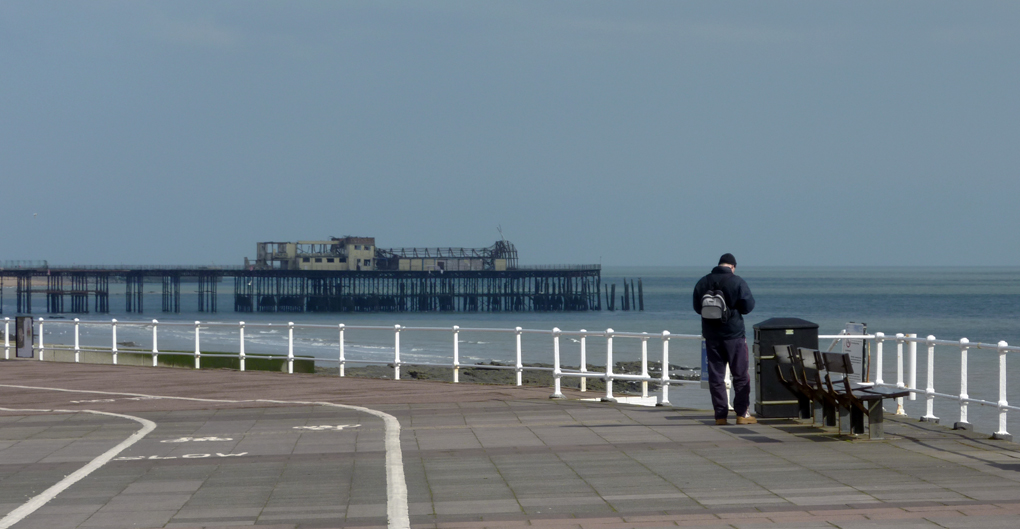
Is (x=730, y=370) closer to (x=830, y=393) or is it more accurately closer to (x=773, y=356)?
(x=773, y=356)

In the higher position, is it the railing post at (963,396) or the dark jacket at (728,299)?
the dark jacket at (728,299)

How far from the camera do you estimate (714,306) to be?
32.9 feet

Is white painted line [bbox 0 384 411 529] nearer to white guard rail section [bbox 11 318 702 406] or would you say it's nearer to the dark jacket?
white guard rail section [bbox 11 318 702 406]

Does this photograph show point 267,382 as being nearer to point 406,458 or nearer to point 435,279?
point 406,458

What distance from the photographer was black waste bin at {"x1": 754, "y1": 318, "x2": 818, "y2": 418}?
10.5 m

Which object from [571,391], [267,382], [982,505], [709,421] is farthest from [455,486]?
[267,382]

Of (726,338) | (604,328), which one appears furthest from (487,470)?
(604,328)

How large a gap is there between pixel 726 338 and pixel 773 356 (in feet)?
2.13

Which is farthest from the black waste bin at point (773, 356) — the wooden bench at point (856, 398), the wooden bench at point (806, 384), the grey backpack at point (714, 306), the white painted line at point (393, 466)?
the white painted line at point (393, 466)

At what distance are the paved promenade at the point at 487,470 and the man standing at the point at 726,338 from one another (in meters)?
0.38

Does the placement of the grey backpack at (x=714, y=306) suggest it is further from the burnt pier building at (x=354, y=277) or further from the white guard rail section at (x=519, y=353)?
the burnt pier building at (x=354, y=277)

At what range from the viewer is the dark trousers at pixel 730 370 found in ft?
33.4

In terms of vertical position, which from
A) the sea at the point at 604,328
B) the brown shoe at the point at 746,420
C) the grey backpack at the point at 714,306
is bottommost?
the sea at the point at 604,328

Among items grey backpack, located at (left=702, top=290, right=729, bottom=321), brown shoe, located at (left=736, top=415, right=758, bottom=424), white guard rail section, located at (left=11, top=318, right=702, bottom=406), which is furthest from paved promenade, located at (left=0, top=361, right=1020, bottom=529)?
grey backpack, located at (left=702, top=290, right=729, bottom=321)
